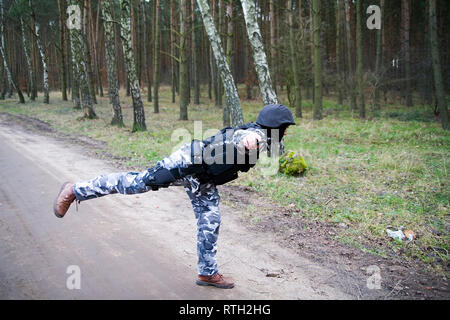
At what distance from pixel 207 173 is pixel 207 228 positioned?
57 centimetres

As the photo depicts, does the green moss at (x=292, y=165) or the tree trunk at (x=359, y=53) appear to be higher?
the tree trunk at (x=359, y=53)

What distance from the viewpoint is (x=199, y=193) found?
3.63m

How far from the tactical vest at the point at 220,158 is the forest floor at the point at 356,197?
1.92m

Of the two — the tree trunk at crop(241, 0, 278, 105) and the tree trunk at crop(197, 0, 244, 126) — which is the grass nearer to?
the tree trunk at crop(241, 0, 278, 105)

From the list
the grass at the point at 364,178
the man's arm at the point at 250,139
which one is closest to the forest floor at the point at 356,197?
the grass at the point at 364,178

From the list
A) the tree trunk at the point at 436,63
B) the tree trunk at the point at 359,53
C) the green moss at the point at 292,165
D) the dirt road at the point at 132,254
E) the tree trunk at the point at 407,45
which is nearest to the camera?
the dirt road at the point at 132,254

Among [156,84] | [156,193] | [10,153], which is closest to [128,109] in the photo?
[156,84]

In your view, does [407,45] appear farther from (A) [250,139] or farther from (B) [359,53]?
(A) [250,139]

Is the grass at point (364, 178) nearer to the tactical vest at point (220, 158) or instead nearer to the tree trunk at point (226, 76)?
the tree trunk at point (226, 76)

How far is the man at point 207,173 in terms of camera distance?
131 inches

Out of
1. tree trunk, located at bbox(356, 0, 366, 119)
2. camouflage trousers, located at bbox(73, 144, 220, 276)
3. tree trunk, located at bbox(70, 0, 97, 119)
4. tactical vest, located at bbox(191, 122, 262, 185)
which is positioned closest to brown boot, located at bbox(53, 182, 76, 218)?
camouflage trousers, located at bbox(73, 144, 220, 276)

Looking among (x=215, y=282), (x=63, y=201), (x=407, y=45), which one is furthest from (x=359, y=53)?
(x=63, y=201)

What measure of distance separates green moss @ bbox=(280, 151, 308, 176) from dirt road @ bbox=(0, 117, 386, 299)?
8.64ft
